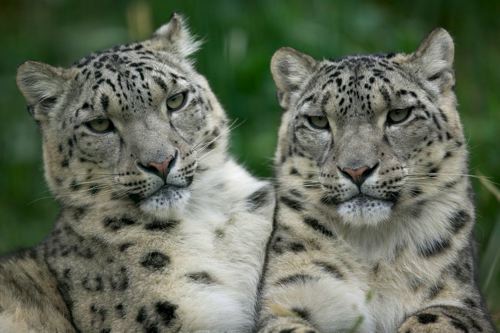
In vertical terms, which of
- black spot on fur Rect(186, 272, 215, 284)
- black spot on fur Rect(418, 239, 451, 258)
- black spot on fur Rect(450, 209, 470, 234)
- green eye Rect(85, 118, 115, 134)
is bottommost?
black spot on fur Rect(186, 272, 215, 284)

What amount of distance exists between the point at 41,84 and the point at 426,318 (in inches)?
→ 137

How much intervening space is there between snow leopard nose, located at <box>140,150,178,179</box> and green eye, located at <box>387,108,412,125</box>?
1.54 meters

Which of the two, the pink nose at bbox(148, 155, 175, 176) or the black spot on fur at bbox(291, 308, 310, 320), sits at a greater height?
the pink nose at bbox(148, 155, 175, 176)

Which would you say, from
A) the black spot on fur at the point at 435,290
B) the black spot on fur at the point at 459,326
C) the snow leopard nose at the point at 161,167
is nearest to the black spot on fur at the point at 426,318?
the black spot on fur at the point at 459,326

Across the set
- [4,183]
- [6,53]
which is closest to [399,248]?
[4,183]

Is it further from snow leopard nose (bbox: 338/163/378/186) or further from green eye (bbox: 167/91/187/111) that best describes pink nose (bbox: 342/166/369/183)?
green eye (bbox: 167/91/187/111)

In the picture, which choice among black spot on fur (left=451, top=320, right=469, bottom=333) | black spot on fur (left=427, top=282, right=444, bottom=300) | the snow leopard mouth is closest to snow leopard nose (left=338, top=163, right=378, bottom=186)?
the snow leopard mouth

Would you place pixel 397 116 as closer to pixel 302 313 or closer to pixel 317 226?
pixel 317 226

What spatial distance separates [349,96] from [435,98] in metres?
0.72

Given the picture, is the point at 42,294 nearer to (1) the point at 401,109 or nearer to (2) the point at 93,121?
(2) the point at 93,121

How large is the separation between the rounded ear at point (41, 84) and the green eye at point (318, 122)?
194cm

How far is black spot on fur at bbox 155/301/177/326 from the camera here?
8.02 meters

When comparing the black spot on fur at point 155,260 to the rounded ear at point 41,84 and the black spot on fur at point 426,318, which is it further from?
the black spot on fur at point 426,318

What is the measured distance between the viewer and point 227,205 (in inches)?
352
